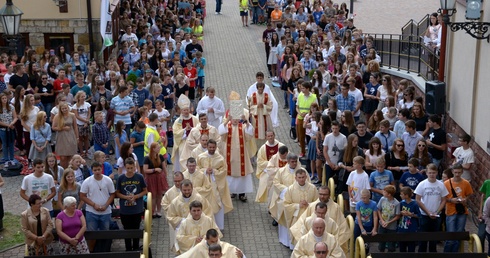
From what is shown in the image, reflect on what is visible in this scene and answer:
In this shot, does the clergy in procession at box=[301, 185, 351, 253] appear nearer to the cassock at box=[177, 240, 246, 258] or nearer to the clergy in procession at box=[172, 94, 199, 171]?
the cassock at box=[177, 240, 246, 258]

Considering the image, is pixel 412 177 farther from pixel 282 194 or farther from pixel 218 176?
pixel 218 176

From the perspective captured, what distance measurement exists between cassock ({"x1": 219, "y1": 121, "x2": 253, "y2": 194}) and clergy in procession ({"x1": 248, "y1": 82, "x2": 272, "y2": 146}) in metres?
1.70

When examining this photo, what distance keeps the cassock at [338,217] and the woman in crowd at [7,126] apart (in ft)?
26.0

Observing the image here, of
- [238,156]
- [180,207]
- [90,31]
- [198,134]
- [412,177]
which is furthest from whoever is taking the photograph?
[90,31]

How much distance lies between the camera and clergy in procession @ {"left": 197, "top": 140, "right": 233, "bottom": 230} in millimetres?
17166

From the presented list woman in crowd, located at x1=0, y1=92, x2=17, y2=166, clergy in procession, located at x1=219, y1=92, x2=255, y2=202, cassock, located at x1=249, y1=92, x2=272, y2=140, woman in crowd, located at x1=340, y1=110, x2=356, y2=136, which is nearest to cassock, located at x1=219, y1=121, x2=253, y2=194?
clergy in procession, located at x1=219, y1=92, x2=255, y2=202

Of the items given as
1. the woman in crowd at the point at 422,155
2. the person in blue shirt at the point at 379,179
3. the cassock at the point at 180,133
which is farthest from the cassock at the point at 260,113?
the person in blue shirt at the point at 379,179

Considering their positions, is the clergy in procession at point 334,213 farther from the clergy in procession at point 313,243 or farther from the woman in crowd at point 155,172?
the woman in crowd at point 155,172

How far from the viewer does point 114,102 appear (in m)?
20.9

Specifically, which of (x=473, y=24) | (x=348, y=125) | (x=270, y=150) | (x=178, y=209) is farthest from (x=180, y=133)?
(x=473, y=24)

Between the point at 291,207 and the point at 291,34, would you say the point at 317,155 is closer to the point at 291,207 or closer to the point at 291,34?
the point at 291,207

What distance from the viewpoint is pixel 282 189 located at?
54.6 feet

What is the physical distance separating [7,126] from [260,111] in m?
5.43

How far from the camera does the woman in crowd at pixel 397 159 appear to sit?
17.0 m
